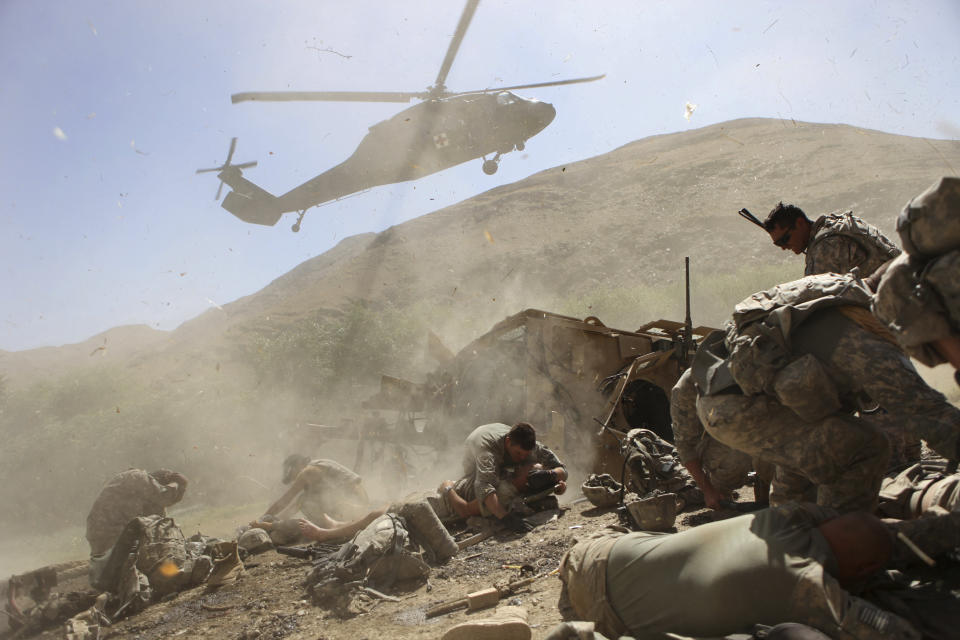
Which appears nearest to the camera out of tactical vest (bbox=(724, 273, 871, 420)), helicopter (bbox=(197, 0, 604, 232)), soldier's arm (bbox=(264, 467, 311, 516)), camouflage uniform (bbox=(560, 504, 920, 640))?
camouflage uniform (bbox=(560, 504, 920, 640))

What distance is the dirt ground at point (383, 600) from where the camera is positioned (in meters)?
3.66

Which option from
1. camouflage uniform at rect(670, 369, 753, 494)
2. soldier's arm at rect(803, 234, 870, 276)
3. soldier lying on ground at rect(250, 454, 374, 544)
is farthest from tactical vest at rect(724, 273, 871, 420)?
soldier lying on ground at rect(250, 454, 374, 544)

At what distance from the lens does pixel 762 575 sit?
2.01m

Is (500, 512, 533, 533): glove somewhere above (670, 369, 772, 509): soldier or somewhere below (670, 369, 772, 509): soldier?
below

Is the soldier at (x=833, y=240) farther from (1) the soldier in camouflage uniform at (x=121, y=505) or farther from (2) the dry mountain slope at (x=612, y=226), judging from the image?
(2) the dry mountain slope at (x=612, y=226)

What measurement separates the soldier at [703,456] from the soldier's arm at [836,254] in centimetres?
122

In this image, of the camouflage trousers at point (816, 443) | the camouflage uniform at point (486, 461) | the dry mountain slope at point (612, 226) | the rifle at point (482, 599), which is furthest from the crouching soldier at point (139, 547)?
the dry mountain slope at point (612, 226)

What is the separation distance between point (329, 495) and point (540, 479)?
2.74 m

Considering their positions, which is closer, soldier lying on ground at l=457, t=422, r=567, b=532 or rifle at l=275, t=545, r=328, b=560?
soldier lying on ground at l=457, t=422, r=567, b=532

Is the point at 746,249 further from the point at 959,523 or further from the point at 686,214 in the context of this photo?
the point at 959,523

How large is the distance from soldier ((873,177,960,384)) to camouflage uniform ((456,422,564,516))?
3.85 meters

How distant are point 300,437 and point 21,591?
247 inches

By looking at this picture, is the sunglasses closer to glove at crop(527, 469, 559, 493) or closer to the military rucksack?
the military rucksack

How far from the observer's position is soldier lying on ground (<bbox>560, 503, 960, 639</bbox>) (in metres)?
1.90
